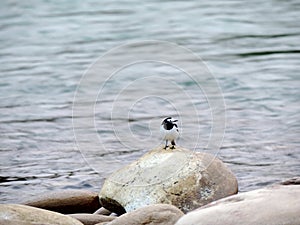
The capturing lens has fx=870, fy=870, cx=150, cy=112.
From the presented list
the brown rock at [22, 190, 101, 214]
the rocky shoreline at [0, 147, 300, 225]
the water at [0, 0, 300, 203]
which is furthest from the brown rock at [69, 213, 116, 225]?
the water at [0, 0, 300, 203]

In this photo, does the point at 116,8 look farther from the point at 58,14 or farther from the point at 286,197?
the point at 286,197

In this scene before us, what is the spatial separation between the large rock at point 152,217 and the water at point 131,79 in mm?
2299

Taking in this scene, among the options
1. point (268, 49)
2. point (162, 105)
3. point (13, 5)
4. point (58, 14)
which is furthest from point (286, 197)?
point (13, 5)

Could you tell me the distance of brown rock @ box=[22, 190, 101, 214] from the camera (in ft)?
22.8

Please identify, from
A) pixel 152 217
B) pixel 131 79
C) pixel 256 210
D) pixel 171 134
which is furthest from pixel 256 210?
pixel 131 79

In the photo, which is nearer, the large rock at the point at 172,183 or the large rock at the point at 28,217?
the large rock at the point at 28,217

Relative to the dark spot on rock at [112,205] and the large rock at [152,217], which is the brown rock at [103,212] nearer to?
the dark spot on rock at [112,205]

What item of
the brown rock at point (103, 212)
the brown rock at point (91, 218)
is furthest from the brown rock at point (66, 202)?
the brown rock at point (91, 218)

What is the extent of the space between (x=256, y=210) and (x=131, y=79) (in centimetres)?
732

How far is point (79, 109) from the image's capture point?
1102 cm

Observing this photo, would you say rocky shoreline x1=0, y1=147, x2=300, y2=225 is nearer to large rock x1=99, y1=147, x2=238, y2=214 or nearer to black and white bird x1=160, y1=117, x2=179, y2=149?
large rock x1=99, y1=147, x2=238, y2=214

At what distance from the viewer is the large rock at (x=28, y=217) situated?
224 inches

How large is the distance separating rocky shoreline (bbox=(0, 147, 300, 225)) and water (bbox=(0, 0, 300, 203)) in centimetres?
102

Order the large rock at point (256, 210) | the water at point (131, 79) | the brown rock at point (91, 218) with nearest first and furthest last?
the large rock at point (256, 210)
the brown rock at point (91, 218)
the water at point (131, 79)
